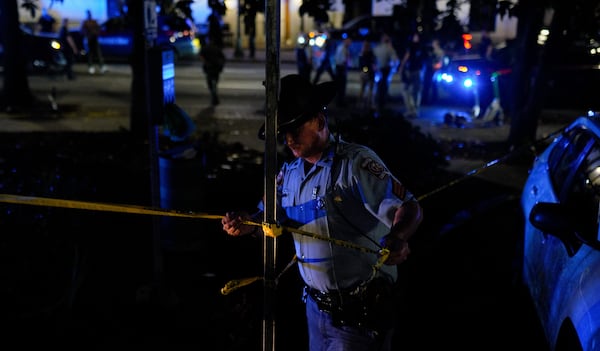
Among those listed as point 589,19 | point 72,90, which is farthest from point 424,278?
point 72,90

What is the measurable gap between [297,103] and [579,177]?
2490mm

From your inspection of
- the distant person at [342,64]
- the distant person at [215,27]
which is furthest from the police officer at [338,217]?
the distant person at [342,64]

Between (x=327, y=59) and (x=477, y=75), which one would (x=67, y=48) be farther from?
(x=477, y=75)

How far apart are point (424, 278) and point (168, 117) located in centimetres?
266

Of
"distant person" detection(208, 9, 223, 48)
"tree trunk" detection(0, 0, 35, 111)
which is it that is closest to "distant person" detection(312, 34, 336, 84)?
"tree trunk" detection(0, 0, 35, 111)

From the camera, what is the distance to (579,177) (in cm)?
443

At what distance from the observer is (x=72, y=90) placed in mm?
17297

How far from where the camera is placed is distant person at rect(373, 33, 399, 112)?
48.0 feet

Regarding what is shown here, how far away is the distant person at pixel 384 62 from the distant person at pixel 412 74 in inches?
13.2

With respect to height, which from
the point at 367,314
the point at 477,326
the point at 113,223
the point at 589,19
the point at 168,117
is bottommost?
the point at 477,326

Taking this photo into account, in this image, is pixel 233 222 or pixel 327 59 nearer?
pixel 233 222

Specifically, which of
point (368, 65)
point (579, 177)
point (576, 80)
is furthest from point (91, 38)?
point (579, 177)

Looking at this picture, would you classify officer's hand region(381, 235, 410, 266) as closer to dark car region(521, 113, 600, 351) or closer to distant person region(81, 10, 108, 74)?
dark car region(521, 113, 600, 351)

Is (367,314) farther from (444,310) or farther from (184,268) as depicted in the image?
(184,268)
